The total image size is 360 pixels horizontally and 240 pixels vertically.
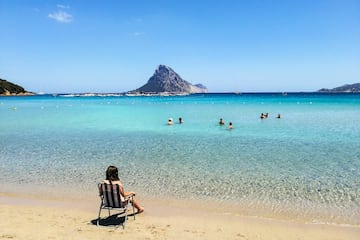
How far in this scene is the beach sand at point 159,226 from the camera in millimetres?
6457

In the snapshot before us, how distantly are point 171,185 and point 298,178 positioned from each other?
4.07 meters

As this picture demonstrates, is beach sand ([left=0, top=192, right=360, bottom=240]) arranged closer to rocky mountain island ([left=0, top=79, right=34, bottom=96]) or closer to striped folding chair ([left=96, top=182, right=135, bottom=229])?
striped folding chair ([left=96, top=182, right=135, bottom=229])

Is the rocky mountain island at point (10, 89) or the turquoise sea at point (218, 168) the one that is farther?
the rocky mountain island at point (10, 89)

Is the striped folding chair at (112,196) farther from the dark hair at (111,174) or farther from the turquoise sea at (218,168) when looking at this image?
the turquoise sea at (218,168)

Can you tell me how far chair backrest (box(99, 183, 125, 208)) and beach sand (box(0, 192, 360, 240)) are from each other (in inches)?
19.0

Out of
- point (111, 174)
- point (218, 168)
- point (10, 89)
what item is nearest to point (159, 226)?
point (111, 174)

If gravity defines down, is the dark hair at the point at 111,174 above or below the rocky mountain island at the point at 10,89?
below

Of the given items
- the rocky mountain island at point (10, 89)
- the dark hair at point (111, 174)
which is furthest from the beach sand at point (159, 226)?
the rocky mountain island at point (10, 89)

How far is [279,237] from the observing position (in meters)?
6.45

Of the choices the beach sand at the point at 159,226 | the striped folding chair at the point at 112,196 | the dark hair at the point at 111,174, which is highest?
the dark hair at the point at 111,174

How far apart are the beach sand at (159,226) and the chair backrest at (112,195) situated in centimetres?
48

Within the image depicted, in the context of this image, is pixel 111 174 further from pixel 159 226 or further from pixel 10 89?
pixel 10 89

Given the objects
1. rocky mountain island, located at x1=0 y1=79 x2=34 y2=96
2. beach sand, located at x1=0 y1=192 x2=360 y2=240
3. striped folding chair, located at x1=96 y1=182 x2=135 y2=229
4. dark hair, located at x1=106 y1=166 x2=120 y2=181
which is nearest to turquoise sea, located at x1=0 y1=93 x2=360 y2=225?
beach sand, located at x1=0 y1=192 x2=360 y2=240

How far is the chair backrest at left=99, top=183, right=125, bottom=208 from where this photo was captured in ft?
22.8
